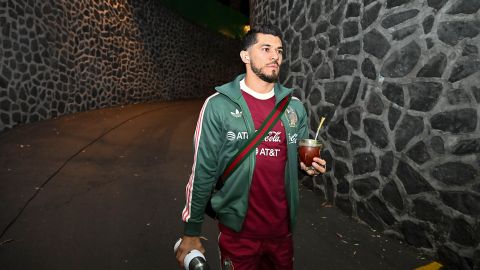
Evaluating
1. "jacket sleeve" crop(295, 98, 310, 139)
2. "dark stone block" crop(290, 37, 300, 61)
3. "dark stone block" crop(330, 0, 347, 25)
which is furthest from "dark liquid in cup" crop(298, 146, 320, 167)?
"dark stone block" crop(290, 37, 300, 61)

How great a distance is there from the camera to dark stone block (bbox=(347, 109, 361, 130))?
432 cm

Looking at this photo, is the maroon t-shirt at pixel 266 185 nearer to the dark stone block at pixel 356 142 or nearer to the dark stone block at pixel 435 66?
the dark stone block at pixel 435 66

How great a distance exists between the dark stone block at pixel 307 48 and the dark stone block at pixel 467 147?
2.79m

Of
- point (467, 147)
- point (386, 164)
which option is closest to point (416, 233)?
point (386, 164)

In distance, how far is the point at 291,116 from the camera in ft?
7.49

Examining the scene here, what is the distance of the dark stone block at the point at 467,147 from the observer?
3031 mm

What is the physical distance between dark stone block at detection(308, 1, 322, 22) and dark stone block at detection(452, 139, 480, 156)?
295 cm

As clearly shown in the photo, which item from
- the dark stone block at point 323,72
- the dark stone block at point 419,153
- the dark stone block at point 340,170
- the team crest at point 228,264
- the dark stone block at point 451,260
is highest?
the dark stone block at point 323,72

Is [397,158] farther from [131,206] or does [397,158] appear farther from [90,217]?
[90,217]

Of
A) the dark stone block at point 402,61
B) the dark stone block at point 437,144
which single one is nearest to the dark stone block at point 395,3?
the dark stone block at point 402,61

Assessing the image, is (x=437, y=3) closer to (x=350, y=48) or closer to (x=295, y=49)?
(x=350, y=48)

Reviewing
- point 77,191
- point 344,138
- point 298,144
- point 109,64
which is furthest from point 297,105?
point 109,64

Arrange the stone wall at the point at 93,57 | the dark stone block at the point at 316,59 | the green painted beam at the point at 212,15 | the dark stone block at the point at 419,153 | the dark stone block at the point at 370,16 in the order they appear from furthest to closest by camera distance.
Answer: the green painted beam at the point at 212,15 → the stone wall at the point at 93,57 → the dark stone block at the point at 316,59 → the dark stone block at the point at 370,16 → the dark stone block at the point at 419,153

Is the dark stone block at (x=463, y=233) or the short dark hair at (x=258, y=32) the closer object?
the short dark hair at (x=258, y=32)
